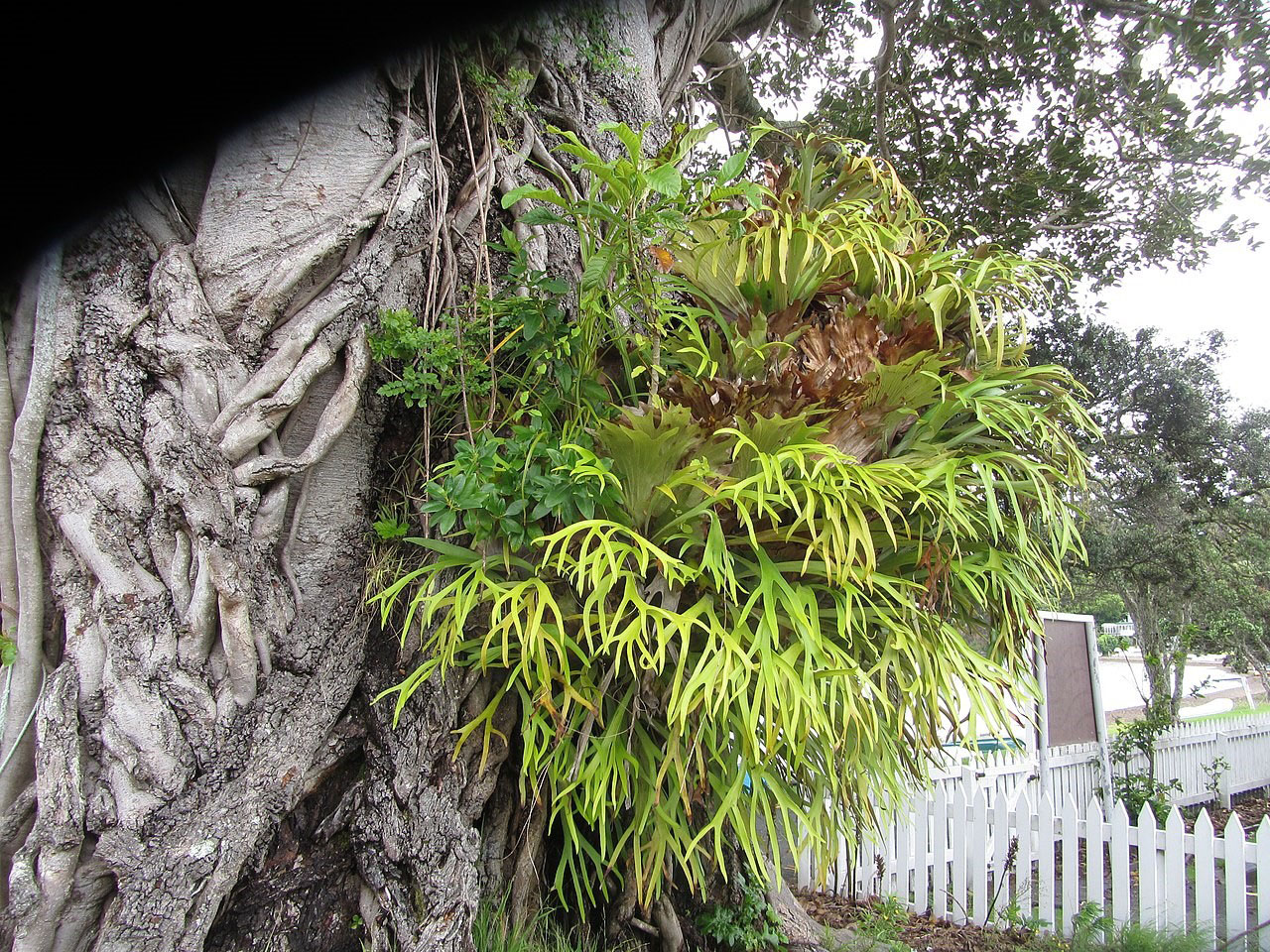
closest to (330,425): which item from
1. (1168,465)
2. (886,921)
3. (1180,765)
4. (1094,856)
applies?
(886,921)

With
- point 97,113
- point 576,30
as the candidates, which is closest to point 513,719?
point 97,113

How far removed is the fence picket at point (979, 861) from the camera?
329cm

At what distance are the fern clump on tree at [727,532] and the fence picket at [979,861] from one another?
182 centimetres

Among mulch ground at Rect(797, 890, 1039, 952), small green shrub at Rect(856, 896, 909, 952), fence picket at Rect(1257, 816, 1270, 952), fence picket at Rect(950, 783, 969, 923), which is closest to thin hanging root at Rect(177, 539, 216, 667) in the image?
small green shrub at Rect(856, 896, 909, 952)

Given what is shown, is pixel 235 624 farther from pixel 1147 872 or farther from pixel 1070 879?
pixel 1147 872

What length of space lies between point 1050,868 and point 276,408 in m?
3.51

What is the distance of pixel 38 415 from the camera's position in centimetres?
157

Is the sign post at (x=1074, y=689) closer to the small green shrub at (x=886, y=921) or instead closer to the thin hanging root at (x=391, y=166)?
the small green shrub at (x=886, y=921)

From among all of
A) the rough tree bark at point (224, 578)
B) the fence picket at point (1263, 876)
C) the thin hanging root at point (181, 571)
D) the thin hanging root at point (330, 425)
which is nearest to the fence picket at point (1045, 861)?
the fence picket at point (1263, 876)

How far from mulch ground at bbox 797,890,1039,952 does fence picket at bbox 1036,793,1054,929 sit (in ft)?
0.38

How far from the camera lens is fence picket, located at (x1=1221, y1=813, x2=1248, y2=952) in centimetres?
284

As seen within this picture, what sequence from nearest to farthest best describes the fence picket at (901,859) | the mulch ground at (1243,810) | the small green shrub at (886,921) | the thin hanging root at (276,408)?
the thin hanging root at (276,408)
the small green shrub at (886,921)
the fence picket at (901,859)
the mulch ground at (1243,810)

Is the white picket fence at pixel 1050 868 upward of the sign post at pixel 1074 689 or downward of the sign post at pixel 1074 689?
downward

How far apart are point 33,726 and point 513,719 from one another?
101 centimetres
